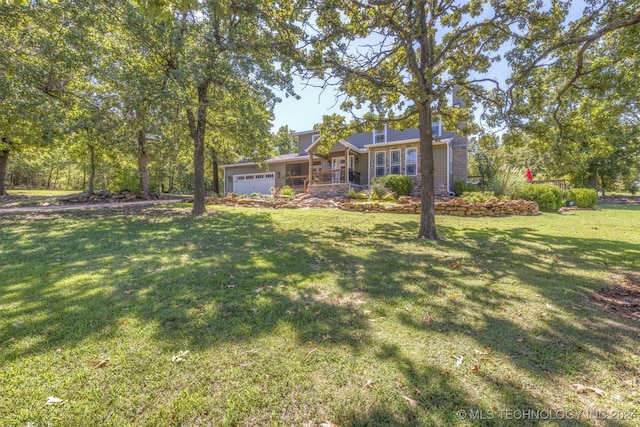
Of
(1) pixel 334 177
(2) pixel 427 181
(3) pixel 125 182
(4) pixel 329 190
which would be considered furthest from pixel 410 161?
(3) pixel 125 182

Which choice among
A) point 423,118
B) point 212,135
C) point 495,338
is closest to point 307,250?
point 495,338

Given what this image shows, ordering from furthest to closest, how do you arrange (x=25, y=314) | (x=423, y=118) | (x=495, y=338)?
(x=423, y=118) < (x=25, y=314) < (x=495, y=338)

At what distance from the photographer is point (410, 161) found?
706 inches

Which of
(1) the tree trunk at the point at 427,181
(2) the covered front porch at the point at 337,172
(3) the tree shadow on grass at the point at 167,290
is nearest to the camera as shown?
(3) the tree shadow on grass at the point at 167,290

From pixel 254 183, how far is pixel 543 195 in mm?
19756

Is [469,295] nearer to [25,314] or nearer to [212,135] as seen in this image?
[25,314]

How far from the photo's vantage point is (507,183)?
1329cm

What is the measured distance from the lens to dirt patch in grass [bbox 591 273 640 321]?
10.6ft

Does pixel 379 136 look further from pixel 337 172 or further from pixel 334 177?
pixel 334 177

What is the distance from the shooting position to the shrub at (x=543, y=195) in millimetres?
13039

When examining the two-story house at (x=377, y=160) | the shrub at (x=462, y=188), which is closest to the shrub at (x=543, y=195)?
the shrub at (x=462, y=188)

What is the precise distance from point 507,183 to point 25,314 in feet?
52.8

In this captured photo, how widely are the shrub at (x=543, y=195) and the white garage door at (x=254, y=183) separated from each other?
17.2 m

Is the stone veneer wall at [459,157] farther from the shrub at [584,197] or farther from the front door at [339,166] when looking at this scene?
the front door at [339,166]
